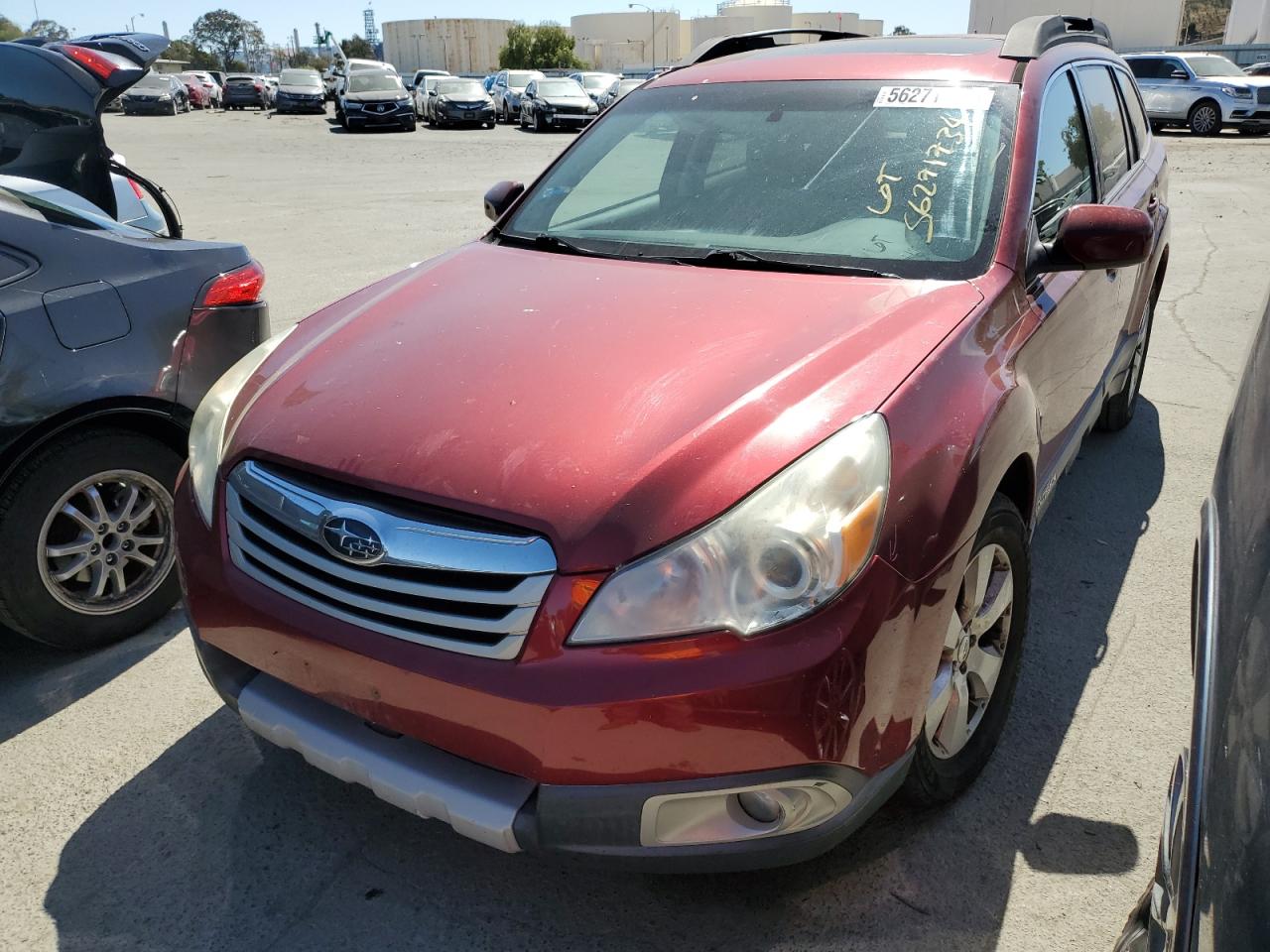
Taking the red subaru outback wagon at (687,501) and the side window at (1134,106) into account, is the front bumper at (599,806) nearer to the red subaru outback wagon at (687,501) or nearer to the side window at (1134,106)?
the red subaru outback wagon at (687,501)

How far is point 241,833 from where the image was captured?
100 inches

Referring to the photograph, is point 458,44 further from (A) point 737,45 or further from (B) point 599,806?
(B) point 599,806

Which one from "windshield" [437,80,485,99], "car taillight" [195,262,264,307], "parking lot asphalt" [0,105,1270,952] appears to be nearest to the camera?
"parking lot asphalt" [0,105,1270,952]

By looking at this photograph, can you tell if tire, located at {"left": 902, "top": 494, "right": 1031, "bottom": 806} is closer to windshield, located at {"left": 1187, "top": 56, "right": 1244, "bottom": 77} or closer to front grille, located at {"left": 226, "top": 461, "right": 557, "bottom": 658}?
front grille, located at {"left": 226, "top": 461, "right": 557, "bottom": 658}

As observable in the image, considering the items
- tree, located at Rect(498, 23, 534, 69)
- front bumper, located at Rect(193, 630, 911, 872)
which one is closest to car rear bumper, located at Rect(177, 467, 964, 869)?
front bumper, located at Rect(193, 630, 911, 872)

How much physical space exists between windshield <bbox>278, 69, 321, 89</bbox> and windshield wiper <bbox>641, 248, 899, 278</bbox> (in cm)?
3920

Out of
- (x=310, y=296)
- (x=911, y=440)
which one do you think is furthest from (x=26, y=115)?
(x=911, y=440)

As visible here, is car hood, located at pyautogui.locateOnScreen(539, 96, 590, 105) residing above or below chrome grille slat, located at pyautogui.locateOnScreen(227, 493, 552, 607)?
below

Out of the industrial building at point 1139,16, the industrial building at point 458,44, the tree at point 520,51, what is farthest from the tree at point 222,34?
the industrial building at point 1139,16

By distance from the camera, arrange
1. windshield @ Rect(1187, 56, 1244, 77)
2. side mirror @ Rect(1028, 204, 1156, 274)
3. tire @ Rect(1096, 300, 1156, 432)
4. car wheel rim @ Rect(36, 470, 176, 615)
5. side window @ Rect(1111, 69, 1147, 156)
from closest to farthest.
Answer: side mirror @ Rect(1028, 204, 1156, 274) < car wheel rim @ Rect(36, 470, 176, 615) < side window @ Rect(1111, 69, 1147, 156) < tire @ Rect(1096, 300, 1156, 432) < windshield @ Rect(1187, 56, 1244, 77)

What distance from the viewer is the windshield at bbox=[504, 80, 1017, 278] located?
9.26 feet

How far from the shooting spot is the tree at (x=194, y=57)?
92037mm

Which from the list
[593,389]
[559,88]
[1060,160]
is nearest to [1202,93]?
[559,88]

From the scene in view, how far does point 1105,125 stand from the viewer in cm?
399
